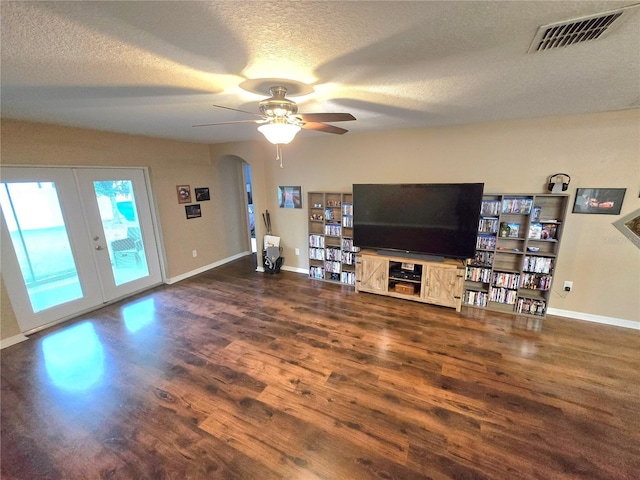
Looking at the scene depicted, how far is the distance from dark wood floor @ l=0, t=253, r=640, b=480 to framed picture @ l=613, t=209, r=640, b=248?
112cm

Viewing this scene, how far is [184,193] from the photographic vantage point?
4.81 m

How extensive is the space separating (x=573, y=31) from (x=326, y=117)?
1402 mm

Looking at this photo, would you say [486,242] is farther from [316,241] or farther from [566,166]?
[316,241]

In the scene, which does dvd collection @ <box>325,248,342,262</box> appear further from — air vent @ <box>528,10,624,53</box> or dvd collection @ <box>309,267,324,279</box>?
air vent @ <box>528,10,624,53</box>

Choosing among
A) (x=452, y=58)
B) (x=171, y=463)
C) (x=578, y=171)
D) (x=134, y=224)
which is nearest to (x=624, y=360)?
(x=578, y=171)

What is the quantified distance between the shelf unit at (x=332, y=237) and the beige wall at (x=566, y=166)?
0.81m

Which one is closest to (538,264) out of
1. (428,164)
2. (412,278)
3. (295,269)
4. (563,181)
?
(563,181)

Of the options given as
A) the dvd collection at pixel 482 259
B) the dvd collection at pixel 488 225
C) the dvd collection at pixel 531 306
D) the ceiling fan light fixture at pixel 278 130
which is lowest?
the dvd collection at pixel 531 306

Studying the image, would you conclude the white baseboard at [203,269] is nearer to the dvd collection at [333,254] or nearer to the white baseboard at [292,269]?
the white baseboard at [292,269]

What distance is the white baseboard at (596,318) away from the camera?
3176mm

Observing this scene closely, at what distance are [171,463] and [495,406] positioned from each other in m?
2.46

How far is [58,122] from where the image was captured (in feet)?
9.96

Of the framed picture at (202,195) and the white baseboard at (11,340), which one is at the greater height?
the framed picture at (202,195)

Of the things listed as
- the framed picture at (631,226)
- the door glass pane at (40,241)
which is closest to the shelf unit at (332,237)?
the framed picture at (631,226)
